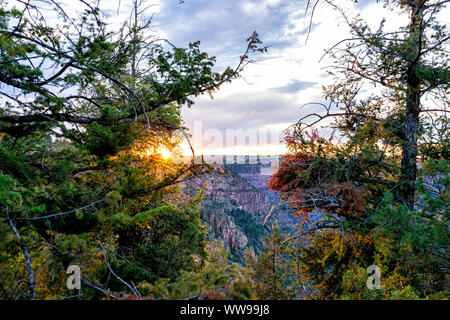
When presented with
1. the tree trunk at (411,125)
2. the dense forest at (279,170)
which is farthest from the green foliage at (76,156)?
the tree trunk at (411,125)

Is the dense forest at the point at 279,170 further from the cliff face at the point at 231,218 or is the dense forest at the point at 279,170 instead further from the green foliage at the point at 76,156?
the cliff face at the point at 231,218

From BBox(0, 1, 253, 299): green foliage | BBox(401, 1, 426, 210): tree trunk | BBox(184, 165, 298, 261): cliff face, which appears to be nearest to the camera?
BBox(0, 1, 253, 299): green foliage

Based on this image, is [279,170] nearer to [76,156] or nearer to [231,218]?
[76,156]

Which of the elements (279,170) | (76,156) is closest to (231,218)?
(279,170)

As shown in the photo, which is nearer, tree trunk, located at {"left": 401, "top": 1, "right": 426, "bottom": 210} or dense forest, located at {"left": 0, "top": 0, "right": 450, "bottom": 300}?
dense forest, located at {"left": 0, "top": 0, "right": 450, "bottom": 300}

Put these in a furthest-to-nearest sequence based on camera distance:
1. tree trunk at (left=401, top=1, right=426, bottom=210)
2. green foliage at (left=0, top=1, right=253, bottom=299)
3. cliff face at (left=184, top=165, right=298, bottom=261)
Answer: cliff face at (left=184, top=165, right=298, bottom=261) < tree trunk at (left=401, top=1, right=426, bottom=210) < green foliage at (left=0, top=1, right=253, bottom=299)

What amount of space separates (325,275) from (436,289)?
3.01 m

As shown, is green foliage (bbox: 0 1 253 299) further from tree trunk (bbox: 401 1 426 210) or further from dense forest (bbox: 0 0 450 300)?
tree trunk (bbox: 401 1 426 210)

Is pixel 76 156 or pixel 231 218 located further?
pixel 231 218

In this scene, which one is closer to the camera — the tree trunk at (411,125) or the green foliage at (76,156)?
the green foliage at (76,156)

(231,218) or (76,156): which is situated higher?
(76,156)

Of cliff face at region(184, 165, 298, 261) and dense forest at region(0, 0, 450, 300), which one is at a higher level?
dense forest at region(0, 0, 450, 300)

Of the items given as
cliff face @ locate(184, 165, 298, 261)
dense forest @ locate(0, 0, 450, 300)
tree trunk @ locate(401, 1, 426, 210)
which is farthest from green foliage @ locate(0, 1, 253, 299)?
cliff face @ locate(184, 165, 298, 261)
